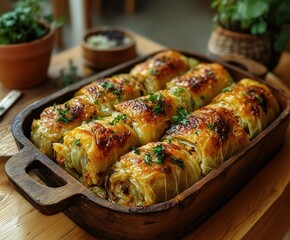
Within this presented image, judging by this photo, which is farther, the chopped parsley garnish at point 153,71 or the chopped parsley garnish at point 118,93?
the chopped parsley garnish at point 153,71

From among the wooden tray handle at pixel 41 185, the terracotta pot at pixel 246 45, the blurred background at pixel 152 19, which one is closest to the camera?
the wooden tray handle at pixel 41 185

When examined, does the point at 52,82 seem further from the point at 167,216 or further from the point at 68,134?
the point at 167,216

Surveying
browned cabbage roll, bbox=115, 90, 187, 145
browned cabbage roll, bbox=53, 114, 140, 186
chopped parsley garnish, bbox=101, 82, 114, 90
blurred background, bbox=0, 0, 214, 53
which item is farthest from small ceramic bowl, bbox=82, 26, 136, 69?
blurred background, bbox=0, 0, 214, 53

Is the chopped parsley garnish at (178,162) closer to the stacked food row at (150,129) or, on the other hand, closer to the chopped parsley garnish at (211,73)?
the stacked food row at (150,129)

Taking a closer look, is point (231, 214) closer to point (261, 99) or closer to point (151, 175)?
point (151, 175)

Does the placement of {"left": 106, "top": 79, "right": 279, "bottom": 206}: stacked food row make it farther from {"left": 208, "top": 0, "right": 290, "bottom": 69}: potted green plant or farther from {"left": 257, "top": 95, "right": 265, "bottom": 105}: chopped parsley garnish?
{"left": 208, "top": 0, "right": 290, "bottom": 69}: potted green plant

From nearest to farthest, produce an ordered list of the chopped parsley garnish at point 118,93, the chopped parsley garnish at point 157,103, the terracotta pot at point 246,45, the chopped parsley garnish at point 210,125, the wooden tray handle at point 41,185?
the wooden tray handle at point 41,185
the chopped parsley garnish at point 210,125
the chopped parsley garnish at point 157,103
the chopped parsley garnish at point 118,93
the terracotta pot at point 246,45

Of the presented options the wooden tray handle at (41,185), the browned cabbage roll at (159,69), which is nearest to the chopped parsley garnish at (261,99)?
the browned cabbage roll at (159,69)
